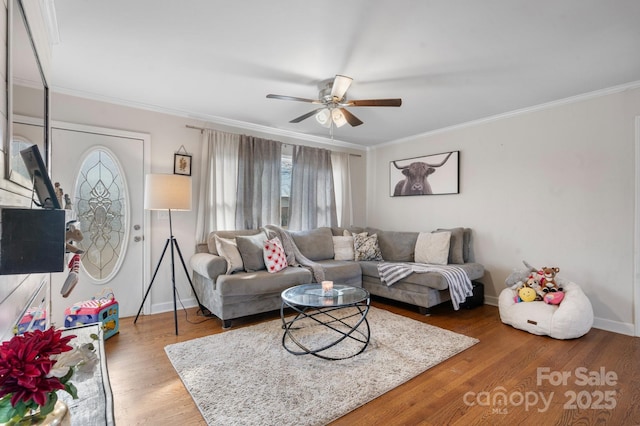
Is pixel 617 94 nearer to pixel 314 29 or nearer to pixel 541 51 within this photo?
pixel 541 51

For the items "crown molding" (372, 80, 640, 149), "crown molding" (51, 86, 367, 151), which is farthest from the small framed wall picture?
"crown molding" (372, 80, 640, 149)

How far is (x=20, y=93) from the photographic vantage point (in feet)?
4.15

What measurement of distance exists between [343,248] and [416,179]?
5.27 feet

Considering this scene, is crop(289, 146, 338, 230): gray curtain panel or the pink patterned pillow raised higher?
crop(289, 146, 338, 230): gray curtain panel

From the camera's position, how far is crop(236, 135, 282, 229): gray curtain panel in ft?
13.7

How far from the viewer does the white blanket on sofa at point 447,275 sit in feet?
11.3

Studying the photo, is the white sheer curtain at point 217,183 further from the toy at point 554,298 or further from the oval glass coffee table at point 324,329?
the toy at point 554,298

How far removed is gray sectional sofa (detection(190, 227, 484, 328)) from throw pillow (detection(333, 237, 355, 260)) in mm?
36

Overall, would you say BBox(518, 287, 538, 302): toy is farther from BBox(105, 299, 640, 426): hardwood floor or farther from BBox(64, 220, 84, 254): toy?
BBox(64, 220, 84, 254): toy

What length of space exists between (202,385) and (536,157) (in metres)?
4.11

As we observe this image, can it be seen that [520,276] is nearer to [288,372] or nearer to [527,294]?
[527,294]

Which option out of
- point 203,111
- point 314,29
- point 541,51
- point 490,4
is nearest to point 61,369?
point 314,29

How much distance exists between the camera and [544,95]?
10.8 ft

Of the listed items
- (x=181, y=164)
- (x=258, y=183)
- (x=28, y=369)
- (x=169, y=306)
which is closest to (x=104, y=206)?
(x=181, y=164)
